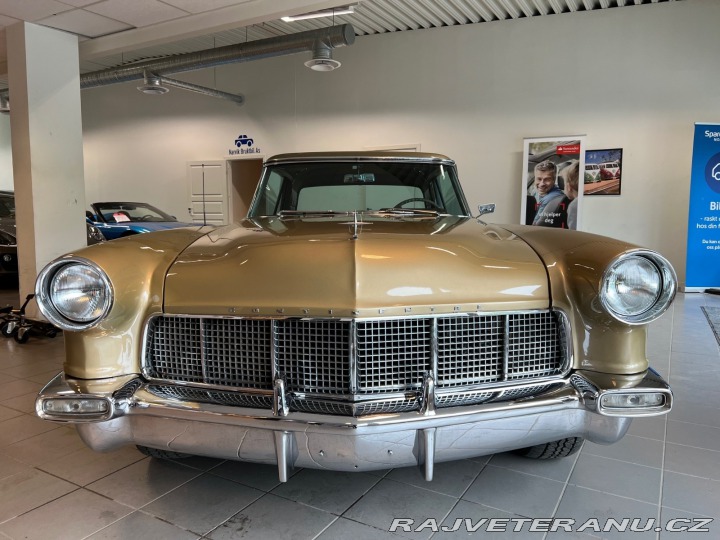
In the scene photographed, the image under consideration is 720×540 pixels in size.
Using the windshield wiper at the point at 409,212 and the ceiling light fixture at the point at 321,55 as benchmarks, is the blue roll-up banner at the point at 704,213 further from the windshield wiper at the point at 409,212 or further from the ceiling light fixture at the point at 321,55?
the windshield wiper at the point at 409,212

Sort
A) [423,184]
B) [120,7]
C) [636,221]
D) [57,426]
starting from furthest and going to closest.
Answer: [636,221] → [120,7] → [423,184] → [57,426]

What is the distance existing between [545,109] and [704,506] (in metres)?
8.04

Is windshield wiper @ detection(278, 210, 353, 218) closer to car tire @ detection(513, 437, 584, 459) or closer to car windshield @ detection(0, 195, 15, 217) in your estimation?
car tire @ detection(513, 437, 584, 459)

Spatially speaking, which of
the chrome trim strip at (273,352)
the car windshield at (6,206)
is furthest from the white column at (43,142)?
the chrome trim strip at (273,352)

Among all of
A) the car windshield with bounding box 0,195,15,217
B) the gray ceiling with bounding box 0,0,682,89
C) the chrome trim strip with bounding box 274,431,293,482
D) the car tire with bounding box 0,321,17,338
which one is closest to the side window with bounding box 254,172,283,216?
the chrome trim strip with bounding box 274,431,293,482

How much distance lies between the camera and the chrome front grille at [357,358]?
1766 millimetres

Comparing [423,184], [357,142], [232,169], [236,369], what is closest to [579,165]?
[357,142]

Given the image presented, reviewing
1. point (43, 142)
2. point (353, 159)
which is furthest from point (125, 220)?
point (353, 159)

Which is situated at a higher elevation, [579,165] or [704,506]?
[579,165]

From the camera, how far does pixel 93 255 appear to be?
1916 mm

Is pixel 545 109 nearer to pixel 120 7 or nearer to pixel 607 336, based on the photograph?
pixel 120 7

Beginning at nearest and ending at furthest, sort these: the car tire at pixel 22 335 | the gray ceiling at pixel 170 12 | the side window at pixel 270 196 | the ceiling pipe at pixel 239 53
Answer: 1. the side window at pixel 270 196
2. the car tire at pixel 22 335
3. the gray ceiling at pixel 170 12
4. the ceiling pipe at pixel 239 53

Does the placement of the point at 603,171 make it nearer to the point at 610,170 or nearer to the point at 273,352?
the point at 610,170

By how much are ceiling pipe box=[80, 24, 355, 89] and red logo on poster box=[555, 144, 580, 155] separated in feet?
12.6
